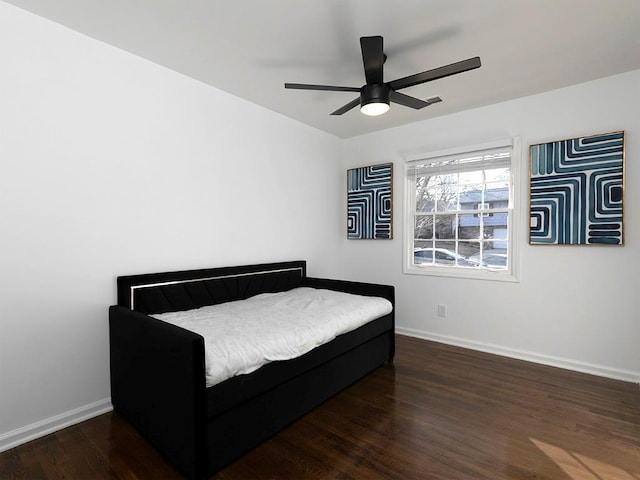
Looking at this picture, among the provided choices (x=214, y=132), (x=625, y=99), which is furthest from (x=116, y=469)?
(x=625, y=99)

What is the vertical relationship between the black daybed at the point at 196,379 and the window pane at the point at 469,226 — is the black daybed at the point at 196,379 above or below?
below

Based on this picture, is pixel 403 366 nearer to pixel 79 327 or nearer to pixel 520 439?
pixel 520 439

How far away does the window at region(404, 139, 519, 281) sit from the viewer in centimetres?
340

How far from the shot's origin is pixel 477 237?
361 centimetres

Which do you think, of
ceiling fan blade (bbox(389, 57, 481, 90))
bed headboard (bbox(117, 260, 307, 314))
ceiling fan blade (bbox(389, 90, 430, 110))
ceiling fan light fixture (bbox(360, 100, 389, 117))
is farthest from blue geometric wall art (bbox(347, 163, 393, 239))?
ceiling fan blade (bbox(389, 57, 481, 90))

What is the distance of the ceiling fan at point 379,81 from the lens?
1.91 meters

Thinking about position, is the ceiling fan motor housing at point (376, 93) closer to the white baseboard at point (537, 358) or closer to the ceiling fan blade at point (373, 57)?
the ceiling fan blade at point (373, 57)

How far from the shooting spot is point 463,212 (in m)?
3.70

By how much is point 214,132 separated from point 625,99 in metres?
3.47

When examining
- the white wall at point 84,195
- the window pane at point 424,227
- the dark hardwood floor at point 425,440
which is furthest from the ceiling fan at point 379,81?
the dark hardwood floor at point 425,440

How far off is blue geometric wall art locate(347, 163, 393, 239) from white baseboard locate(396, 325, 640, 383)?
125 cm

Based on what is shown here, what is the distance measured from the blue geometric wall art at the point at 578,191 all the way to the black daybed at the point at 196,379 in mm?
1764

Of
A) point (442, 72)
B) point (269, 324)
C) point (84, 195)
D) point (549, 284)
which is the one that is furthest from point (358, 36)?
point (549, 284)

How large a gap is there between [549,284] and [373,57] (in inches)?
102
